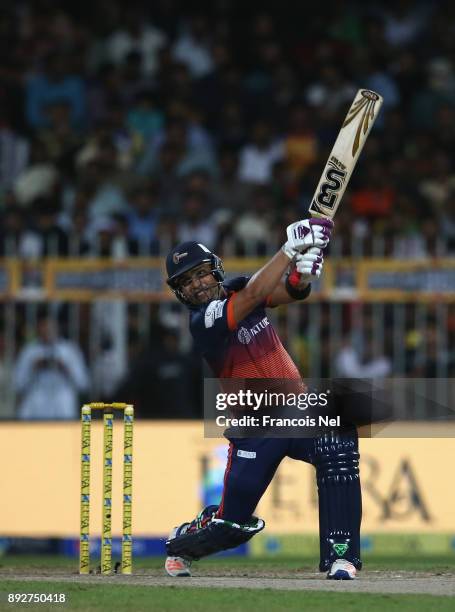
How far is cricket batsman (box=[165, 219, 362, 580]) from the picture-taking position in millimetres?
8969

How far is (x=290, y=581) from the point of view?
9.27 m

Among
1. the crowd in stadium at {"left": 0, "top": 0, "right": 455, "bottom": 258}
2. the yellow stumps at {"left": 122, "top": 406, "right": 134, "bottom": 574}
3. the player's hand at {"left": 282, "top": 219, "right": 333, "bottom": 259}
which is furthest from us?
the crowd in stadium at {"left": 0, "top": 0, "right": 455, "bottom": 258}

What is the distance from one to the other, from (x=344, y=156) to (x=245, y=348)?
4.19 feet

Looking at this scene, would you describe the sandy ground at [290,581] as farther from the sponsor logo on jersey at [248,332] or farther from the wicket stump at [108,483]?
the sponsor logo on jersey at [248,332]

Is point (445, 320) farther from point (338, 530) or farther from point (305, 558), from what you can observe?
point (338, 530)

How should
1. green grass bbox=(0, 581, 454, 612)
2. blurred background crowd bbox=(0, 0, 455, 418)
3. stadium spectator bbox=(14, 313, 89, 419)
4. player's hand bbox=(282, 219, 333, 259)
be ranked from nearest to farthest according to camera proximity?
green grass bbox=(0, 581, 454, 612), player's hand bbox=(282, 219, 333, 259), stadium spectator bbox=(14, 313, 89, 419), blurred background crowd bbox=(0, 0, 455, 418)

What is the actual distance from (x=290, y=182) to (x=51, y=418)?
384 centimetres

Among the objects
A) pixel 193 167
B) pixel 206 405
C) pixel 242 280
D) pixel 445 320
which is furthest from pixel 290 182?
pixel 242 280

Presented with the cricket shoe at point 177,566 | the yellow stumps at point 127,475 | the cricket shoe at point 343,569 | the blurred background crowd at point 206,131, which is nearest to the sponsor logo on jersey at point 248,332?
the yellow stumps at point 127,475

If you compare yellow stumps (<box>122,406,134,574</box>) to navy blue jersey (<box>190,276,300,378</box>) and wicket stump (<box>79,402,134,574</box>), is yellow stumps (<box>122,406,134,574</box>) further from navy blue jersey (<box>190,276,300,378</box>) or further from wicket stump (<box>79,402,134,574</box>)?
navy blue jersey (<box>190,276,300,378</box>)

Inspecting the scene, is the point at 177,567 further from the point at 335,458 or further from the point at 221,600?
the point at 221,600

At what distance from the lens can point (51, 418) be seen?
45.6ft

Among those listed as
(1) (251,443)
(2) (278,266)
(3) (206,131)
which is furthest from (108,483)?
(3) (206,131)

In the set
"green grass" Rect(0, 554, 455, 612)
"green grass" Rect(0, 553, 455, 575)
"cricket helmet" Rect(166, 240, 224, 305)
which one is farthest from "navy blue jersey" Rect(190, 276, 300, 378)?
"green grass" Rect(0, 553, 455, 575)
